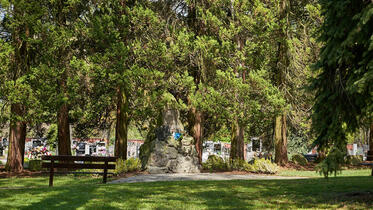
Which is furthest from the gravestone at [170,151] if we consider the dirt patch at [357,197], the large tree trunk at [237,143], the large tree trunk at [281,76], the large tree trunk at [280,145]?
the dirt patch at [357,197]

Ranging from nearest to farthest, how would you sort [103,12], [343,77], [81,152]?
1. [343,77]
2. [103,12]
3. [81,152]

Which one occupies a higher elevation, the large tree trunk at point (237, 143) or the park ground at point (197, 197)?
the large tree trunk at point (237, 143)

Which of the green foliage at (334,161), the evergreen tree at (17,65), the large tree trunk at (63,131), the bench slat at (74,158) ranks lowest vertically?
the bench slat at (74,158)

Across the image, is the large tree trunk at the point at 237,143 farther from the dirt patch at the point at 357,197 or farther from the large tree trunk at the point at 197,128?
the dirt patch at the point at 357,197

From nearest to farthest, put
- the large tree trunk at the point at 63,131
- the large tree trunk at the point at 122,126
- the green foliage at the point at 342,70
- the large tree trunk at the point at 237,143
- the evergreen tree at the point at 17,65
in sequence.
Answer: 1. the green foliage at the point at 342,70
2. the evergreen tree at the point at 17,65
3. the large tree trunk at the point at 63,131
4. the large tree trunk at the point at 122,126
5. the large tree trunk at the point at 237,143

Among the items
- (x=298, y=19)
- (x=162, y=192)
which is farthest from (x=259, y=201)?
(x=298, y=19)

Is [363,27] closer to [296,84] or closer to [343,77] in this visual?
[343,77]

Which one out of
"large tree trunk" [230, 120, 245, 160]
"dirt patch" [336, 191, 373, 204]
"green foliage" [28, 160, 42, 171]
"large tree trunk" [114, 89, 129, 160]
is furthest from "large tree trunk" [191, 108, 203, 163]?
"dirt patch" [336, 191, 373, 204]

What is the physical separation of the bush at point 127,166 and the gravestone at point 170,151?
0.32 m

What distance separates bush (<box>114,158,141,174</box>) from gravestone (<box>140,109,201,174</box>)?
319mm

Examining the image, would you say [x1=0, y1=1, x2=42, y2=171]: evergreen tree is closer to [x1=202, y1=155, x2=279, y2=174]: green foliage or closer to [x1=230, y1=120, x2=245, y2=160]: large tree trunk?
[x1=202, y1=155, x2=279, y2=174]: green foliage

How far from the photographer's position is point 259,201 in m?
8.73

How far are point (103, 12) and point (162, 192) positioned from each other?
1363 cm

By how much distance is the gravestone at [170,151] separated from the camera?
1830 cm
